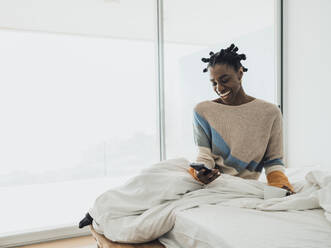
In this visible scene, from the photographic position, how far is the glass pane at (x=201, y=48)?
251 cm

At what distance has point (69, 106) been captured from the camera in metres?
2.27

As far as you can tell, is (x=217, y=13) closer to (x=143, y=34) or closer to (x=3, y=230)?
(x=143, y=34)

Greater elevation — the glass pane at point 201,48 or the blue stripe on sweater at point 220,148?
the glass pane at point 201,48

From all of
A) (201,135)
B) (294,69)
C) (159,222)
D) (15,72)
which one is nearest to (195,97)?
(294,69)

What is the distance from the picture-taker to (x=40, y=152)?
2.21 metres

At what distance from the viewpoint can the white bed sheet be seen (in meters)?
0.85

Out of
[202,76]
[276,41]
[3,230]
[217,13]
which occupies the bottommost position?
[3,230]

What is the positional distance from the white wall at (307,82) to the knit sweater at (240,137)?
3.79ft

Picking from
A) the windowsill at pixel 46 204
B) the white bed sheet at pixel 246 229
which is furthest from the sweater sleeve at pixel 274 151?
the windowsill at pixel 46 204

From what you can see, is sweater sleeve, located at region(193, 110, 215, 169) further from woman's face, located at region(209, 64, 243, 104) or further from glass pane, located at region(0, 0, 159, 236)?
glass pane, located at region(0, 0, 159, 236)

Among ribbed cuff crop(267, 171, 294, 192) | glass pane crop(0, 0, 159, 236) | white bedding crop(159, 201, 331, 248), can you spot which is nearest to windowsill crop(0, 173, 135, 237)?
glass pane crop(0, 0, 159, 236)

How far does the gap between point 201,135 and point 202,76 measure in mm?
1213

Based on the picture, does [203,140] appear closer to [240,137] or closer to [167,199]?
[240,137]

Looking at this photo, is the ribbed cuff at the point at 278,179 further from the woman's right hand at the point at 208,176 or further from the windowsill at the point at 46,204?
the windowsill at the point at 46,204
